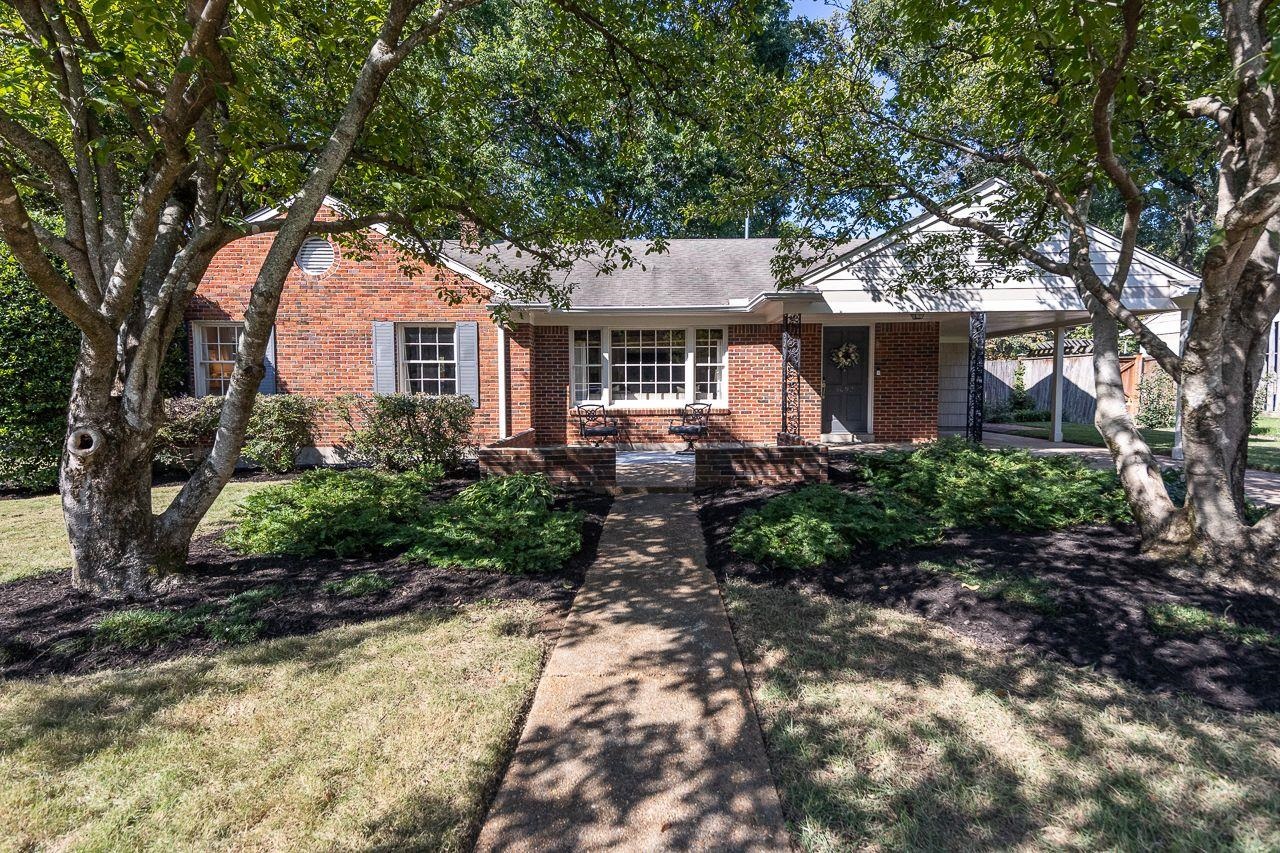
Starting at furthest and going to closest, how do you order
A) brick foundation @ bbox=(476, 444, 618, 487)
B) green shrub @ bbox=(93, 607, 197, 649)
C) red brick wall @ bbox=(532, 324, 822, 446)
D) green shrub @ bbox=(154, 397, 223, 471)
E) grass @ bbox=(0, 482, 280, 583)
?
red brick wall @ bbox=(532, 324, 822, 446) → green shrub @ bbox=(154, 397, 223, 471) → brick foundation @ bbox=(476, 444, 618, 487) → grass @ bbox=(0, 482, 280, 583) → green shrub @ bbox=(93, 607, 197, 649)

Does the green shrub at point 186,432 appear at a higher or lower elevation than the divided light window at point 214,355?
lower

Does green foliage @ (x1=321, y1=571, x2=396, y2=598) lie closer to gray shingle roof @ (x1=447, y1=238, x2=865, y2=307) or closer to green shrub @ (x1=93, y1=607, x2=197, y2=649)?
green shrub @ (x1=93, y1=607, x2=197, y2=649)

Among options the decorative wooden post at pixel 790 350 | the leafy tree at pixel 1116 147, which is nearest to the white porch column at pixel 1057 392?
the leafy tree at pixel 1116 147

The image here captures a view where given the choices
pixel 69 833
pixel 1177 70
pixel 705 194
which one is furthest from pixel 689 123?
pixel 705 194

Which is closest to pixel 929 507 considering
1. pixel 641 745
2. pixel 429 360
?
pixel 641 745

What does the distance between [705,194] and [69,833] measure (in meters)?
20.9

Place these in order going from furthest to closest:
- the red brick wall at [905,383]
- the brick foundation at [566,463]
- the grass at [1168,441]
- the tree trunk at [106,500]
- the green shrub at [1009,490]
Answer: the red brick wall at [905,383] < the grass at [1168,441] < the brick foundation at [566,463] < the green shrub at [1009,490] < the tree trunk at [106,500]

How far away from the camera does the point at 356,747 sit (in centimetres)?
251

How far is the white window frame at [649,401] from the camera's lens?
11.3 meters

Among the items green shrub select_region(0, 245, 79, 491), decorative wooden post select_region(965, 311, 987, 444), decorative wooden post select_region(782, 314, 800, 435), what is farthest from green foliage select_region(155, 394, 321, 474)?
decorative wooden post select_region(965, 311, 987, 444)

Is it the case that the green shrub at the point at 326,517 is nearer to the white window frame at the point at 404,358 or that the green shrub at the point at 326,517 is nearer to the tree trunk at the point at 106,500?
the tree trunk at the point at 106,500

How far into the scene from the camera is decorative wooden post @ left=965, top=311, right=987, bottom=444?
32.8 ft

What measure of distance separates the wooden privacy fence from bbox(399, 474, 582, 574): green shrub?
18506mm

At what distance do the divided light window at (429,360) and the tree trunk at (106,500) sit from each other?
6.77 metres
